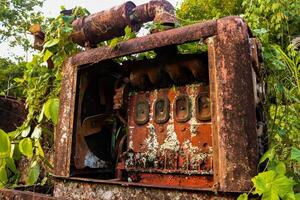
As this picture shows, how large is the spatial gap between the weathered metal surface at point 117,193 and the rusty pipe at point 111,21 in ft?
4.14

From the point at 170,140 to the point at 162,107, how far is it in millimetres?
230

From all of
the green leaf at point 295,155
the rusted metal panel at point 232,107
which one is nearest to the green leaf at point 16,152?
the rusted metal panel at point 232,107

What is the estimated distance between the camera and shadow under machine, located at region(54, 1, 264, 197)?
1.52 meters

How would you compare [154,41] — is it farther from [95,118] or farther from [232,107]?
[95,118]

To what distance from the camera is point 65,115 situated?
2205 millimetres

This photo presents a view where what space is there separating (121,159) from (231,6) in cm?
887

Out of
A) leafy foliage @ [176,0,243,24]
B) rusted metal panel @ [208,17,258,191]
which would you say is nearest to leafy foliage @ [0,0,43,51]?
leafy foliage @ [176,0,243,24]

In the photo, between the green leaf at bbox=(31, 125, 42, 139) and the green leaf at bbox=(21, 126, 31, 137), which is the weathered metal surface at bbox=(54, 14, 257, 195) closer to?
the green leaf at bbox=(31, 125, 42, 139)

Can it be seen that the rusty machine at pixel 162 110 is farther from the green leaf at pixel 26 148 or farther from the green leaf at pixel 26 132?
the green leaf at pixel 26 132

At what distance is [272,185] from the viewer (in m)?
1.28

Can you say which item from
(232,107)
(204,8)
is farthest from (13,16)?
(232,107)

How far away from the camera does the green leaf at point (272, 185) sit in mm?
1264

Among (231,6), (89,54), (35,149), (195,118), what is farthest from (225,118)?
(231,6)

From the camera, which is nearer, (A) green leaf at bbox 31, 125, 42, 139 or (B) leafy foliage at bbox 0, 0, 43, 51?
(A) green leaf at bbox 31, 125, 42, 139
